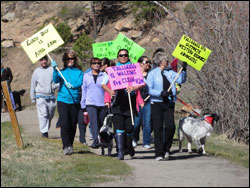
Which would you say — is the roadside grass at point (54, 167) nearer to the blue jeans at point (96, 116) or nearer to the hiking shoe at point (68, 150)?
the hiking shoe at point (68, 150)

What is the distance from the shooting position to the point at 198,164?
452 inches

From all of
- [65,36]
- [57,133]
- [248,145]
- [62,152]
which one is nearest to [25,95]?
[65,36]

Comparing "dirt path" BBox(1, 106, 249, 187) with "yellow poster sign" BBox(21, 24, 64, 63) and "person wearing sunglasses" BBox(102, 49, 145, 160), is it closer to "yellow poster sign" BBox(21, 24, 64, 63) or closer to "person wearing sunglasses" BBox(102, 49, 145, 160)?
"person wearing sunglasses" BBox(102, 49, 145, 160)

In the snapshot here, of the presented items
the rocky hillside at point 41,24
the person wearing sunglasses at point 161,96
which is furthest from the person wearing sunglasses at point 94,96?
the rocky hillside at point 41,24

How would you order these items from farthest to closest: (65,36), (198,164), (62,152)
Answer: (65,36)
(62,152)
(198,164)

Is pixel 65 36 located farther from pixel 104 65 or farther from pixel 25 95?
pixel 104 65

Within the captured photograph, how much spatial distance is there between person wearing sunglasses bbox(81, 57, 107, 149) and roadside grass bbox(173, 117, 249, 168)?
2.44 meters

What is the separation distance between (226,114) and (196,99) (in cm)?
120

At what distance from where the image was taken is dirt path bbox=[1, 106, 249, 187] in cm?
993

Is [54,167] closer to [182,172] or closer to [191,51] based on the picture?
[182,172]

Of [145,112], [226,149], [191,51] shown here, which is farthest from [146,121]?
[226,149]

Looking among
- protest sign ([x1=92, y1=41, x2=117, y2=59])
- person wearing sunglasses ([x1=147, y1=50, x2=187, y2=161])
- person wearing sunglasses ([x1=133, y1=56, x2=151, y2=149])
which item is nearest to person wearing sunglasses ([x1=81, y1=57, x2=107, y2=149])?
person wearing sunglasses ([x1=133, y1=56, x2=151, y2=149])

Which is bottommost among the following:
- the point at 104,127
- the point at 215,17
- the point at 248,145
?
the point at 248,145

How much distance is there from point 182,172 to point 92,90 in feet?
7.83
